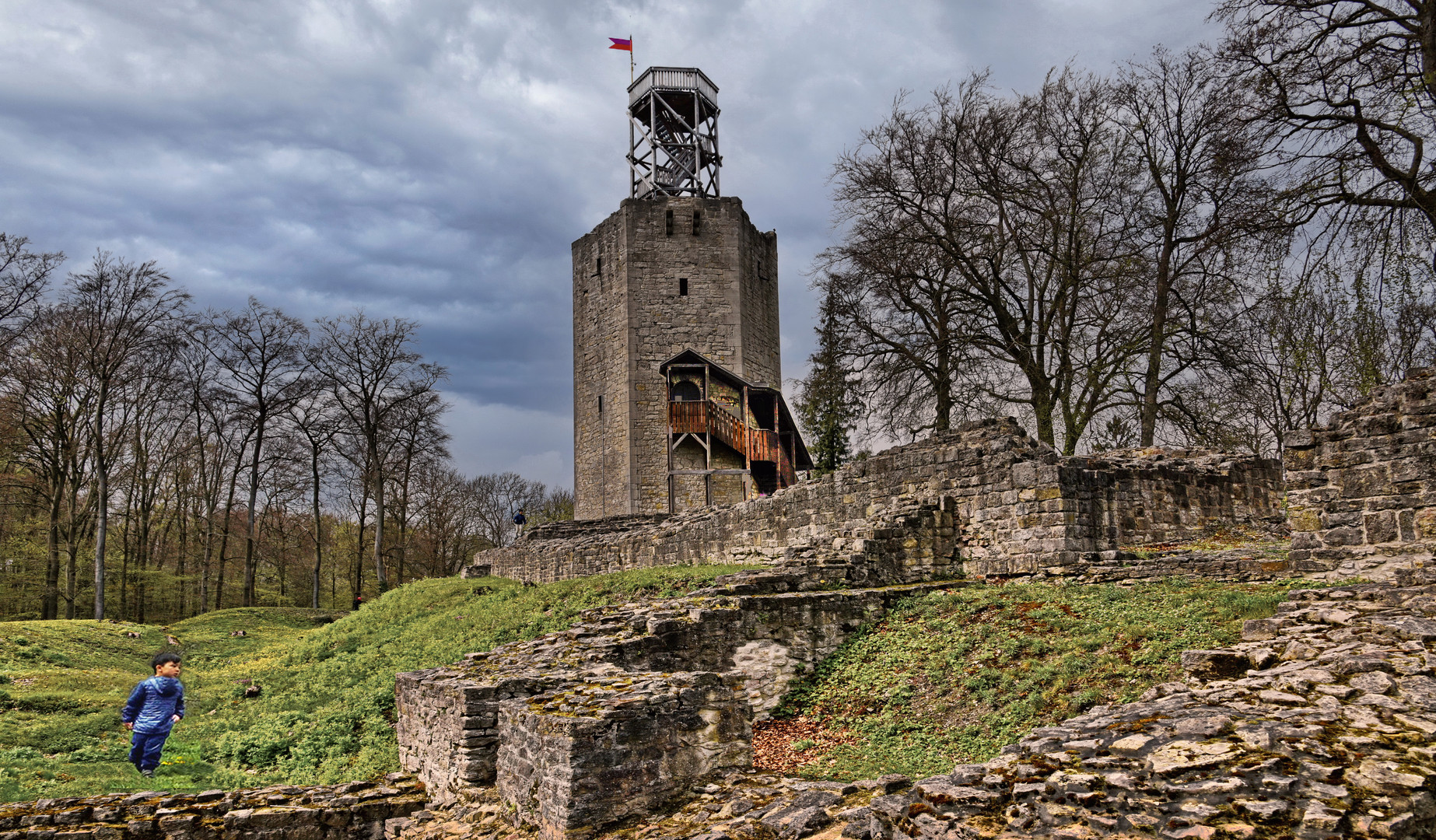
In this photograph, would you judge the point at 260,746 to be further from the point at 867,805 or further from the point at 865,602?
the point at 867,805

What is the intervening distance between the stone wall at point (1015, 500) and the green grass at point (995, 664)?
1.47m

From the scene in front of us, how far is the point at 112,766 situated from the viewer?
9.13m

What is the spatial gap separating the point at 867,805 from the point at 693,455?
83.5ft

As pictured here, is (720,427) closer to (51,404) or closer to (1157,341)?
(1157,341)

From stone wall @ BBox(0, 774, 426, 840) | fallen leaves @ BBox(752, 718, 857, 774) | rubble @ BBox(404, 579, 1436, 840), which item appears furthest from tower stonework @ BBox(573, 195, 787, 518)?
rubble @ BBox(404, 579, 1436, 840)

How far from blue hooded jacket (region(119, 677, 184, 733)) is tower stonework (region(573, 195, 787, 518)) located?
842 inches

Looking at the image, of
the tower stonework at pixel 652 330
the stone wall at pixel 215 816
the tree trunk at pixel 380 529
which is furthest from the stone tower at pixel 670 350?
the stone wall at pixel 215 816

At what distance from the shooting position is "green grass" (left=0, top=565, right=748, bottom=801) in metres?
8.95

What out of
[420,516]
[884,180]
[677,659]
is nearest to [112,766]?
[677,659]

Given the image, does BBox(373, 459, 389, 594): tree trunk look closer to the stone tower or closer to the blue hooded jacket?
the stone tower

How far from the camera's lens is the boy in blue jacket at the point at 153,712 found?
8.16 metres

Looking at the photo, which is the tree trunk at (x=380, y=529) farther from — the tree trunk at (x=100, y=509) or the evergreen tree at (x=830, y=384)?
the evergreen tree at (x=830, y=384)

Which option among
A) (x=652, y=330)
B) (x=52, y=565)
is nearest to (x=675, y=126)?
(x=652, y=330)

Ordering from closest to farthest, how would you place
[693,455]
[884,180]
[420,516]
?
[884,180] < [693,455] < [420,516]
